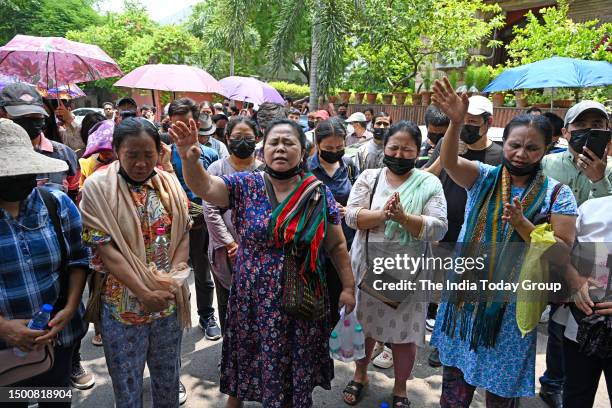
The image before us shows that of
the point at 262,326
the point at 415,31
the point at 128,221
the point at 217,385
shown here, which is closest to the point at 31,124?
the point at 128,221

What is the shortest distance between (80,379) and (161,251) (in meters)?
1.68

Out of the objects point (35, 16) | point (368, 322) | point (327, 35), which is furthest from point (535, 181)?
point (35, 16)

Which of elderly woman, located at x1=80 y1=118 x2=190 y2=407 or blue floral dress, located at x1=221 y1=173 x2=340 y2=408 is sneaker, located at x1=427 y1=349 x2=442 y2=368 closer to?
blue floral dress, located at x1=221 y1=173 x2=340 y2=408

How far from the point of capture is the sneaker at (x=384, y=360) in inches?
145

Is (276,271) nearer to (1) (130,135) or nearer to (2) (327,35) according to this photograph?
(1) (130,135)

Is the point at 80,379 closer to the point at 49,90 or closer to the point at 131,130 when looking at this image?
the point at 131,130

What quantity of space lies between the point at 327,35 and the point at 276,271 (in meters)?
9.54

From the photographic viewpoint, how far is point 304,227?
2.43 m

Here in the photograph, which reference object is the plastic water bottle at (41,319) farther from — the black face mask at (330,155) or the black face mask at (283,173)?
the black face mask at (330,155)

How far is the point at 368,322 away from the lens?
3123 millimetres

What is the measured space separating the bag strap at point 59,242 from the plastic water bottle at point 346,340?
1.85 m

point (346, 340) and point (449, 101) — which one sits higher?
point (449, 101)

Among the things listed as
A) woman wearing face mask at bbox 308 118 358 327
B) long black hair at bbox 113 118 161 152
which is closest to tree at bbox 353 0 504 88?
woman wearing face mask at bbox 308 118 358 327

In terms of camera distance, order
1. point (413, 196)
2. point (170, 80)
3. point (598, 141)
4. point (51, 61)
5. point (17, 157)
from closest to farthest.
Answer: point (17, 157), point (598, 141), point (413, 196), point (51, 61), point (170, 80)
